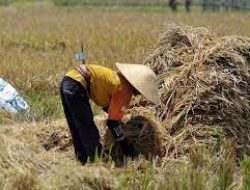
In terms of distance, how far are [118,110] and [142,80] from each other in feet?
1.20

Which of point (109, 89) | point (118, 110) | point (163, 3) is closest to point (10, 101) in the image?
point (109, 89)

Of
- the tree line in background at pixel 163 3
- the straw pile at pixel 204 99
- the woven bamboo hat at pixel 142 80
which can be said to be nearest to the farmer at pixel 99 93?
the woven bamboo hat at pixel 142 80

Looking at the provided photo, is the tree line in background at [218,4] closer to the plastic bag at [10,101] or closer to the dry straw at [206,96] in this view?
the plastic bag at [10,101]

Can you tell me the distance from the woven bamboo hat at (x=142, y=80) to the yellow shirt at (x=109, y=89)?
10cm

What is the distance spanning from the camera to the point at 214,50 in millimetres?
7293

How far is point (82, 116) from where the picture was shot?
643 cm

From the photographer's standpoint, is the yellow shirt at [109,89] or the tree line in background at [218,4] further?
the tree line in background at [218,4]

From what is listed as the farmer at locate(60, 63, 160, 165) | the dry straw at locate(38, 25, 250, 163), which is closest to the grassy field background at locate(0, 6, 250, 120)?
the dry straw at locate(38, 25, 250, 163)

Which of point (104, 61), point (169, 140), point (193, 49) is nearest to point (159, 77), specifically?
point (193, 49)

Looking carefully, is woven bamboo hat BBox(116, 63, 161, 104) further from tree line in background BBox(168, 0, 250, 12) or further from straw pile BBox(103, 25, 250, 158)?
tree line in background BBox(168, 0, 250, 12)

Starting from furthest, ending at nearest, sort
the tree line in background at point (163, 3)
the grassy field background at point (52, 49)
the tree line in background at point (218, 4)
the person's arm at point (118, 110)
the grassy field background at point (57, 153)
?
the tree line in background at point (163, 3) < the tree line in background at point (218, 4) < the grassy field background at point (52, 49) < the person's arm at point (118, 110) < the grassy field background at point (57, 153)

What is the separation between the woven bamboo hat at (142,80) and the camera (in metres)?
6.30

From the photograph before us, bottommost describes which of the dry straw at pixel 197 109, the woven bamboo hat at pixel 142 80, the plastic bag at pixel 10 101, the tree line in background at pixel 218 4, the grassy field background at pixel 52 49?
the tree line in background at pixel 218 4

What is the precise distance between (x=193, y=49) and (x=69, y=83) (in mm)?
1772
